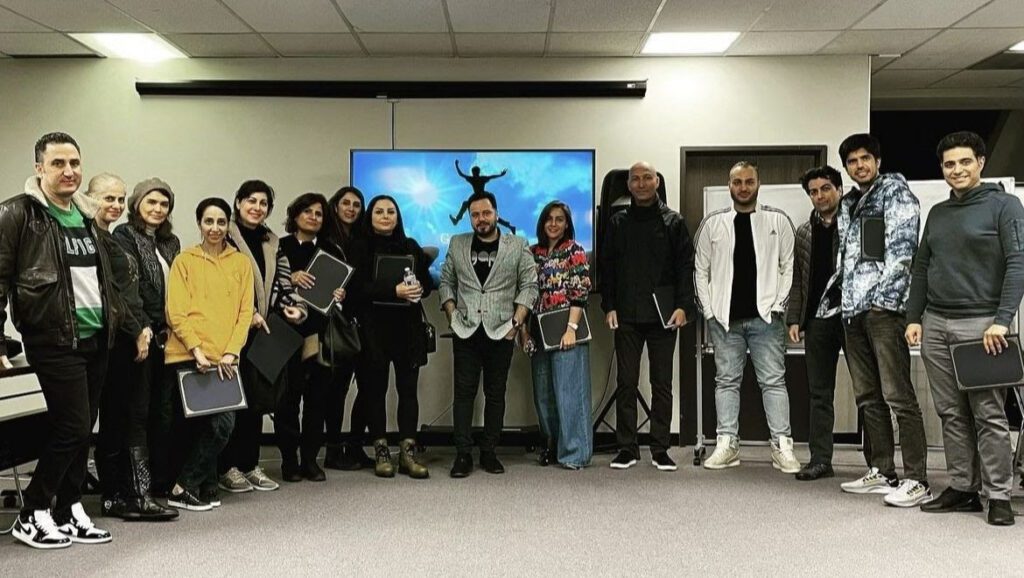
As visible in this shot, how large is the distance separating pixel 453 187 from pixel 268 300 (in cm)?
163

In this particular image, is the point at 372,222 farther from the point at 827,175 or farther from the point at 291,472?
the point at 827,175

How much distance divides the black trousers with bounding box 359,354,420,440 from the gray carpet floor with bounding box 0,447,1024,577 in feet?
1.00

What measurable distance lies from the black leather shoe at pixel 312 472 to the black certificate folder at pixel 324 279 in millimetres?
782

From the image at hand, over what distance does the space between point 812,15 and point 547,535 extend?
3143mm

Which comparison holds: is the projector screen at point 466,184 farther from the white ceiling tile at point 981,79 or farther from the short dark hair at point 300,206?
the white ceiling tile at point 981,79

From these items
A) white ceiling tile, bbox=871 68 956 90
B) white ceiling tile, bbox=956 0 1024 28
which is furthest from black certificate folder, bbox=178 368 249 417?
white ceiling tile, bbox=871 68 956 90

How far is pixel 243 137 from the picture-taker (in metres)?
5.46

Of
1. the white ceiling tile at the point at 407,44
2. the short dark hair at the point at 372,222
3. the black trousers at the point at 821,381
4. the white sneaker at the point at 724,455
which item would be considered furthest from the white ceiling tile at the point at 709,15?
the white sneaker at the point at 724,455

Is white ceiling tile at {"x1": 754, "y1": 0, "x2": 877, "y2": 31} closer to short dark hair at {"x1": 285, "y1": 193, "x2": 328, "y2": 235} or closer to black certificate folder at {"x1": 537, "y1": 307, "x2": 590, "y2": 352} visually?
black certificate folder at {"x1": 537, "y1": 307, "x2": 590, "y2": 352}

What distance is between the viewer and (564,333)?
4469mm

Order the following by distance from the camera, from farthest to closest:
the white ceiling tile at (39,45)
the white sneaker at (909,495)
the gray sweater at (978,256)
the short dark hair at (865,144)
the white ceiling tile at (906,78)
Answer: the white ceiling tile at (906,78), the white ceiling tile at (39,45), the short dark hair at (865,144), the white sneaker at (909,495), the gray sweater at (978,256)

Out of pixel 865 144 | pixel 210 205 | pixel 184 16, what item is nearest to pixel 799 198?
pixel 865 144

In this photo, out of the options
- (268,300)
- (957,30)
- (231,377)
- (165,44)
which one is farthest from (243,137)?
(957,30)

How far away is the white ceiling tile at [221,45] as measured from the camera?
4953 millimetres
